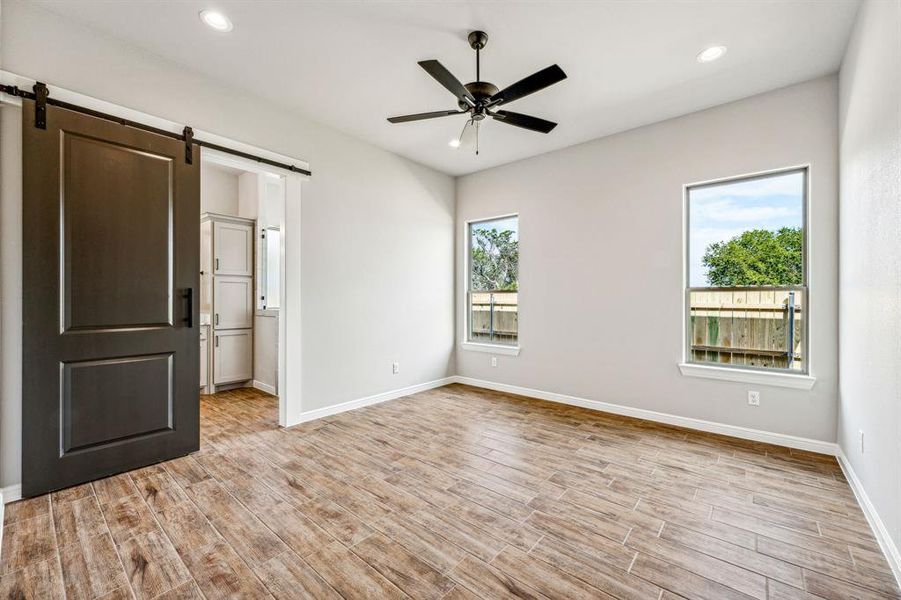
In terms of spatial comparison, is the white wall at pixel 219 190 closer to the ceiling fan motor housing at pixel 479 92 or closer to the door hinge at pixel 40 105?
the door hinge at pixel 40 105

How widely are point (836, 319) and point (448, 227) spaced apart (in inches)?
161

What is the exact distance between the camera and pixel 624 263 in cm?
409

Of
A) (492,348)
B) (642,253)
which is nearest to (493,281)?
(492,348)

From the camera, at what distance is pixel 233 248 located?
17.0 ft

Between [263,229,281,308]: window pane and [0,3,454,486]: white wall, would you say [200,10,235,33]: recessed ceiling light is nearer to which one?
[0,3,454,486]: white wall

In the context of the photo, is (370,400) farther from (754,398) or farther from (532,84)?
(754,398)

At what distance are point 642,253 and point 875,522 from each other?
2544 millimetres

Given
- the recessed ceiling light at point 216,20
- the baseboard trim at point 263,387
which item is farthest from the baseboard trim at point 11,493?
the recessed ceiling light at point 216,20

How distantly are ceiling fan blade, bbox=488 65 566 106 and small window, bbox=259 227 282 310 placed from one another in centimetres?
390

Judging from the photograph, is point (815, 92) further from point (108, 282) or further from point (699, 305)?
point (108, 282)

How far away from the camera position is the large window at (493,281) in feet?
16.9

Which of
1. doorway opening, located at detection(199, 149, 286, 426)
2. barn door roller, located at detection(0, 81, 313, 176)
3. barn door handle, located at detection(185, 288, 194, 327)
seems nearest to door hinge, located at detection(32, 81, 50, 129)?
barn door roller, located at detection(0, 81, 313, 176)

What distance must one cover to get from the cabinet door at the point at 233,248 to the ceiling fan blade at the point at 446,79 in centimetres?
390

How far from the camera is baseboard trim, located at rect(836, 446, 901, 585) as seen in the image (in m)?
1.72
